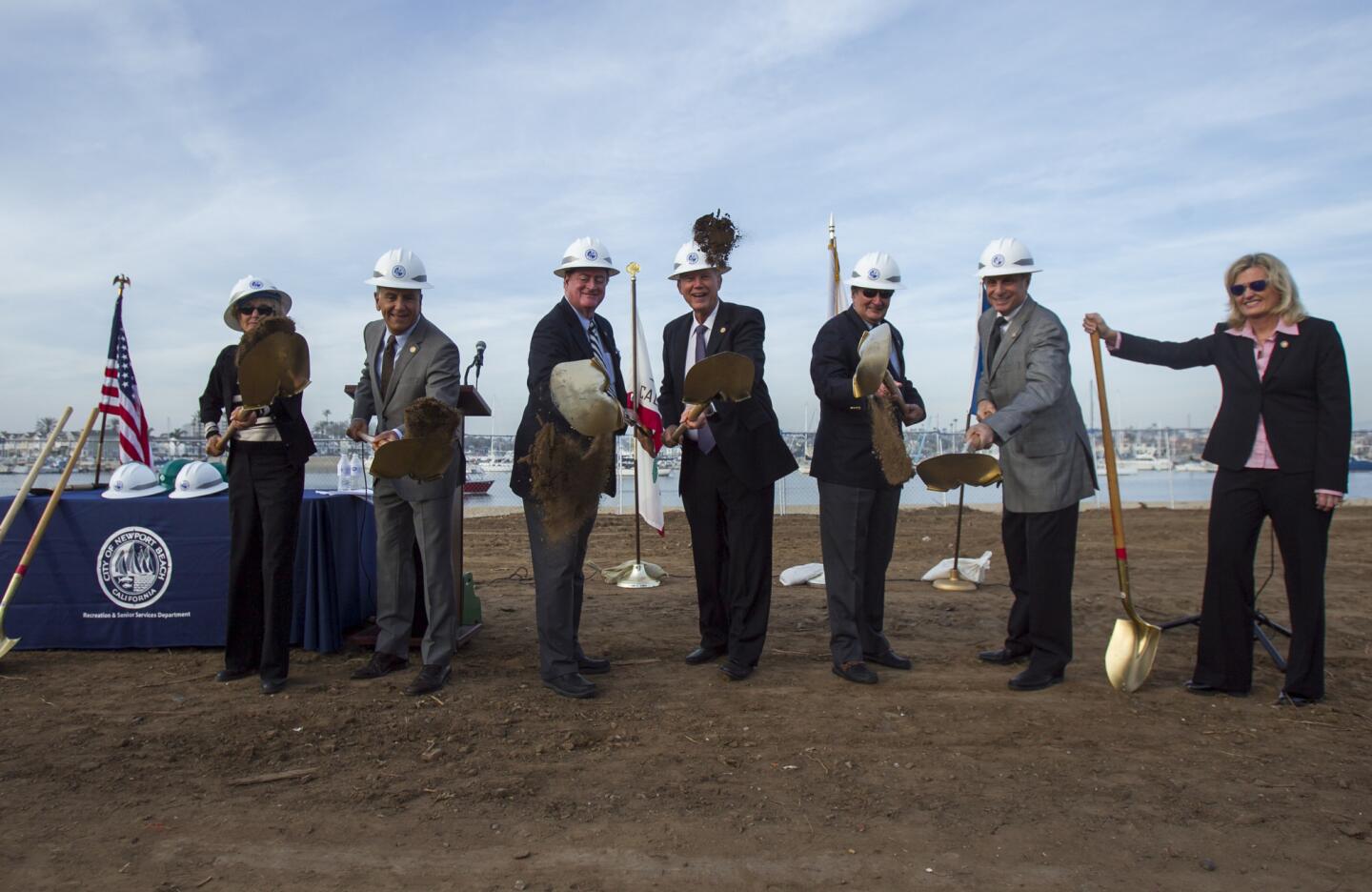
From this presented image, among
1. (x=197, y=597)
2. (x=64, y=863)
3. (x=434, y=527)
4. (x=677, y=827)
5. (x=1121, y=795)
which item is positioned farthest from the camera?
(x=197, y=597)

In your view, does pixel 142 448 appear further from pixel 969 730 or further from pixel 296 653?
pixel 969 730

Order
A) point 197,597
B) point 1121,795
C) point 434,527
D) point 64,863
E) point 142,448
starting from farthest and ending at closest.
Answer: point 142,448
point 197,597
point 434,527
point 1121,795
point 64,863

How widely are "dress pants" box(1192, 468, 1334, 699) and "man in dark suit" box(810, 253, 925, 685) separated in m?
1.43

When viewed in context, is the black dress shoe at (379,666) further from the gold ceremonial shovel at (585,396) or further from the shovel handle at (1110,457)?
the shovel handle at (1110,457)

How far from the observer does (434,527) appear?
4.55 m

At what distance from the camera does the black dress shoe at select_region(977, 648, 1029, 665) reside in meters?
4.96

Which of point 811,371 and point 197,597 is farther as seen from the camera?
point 197,597

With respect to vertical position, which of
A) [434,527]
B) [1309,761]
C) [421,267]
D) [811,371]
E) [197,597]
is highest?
[421,267]

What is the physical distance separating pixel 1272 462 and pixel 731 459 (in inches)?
95.6

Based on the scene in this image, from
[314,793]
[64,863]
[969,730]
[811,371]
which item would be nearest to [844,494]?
[811,371]

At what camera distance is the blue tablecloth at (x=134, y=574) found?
503 cm

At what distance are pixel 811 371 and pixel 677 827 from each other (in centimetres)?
254

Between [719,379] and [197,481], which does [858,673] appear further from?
[197,481]

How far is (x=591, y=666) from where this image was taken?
4773 mm
